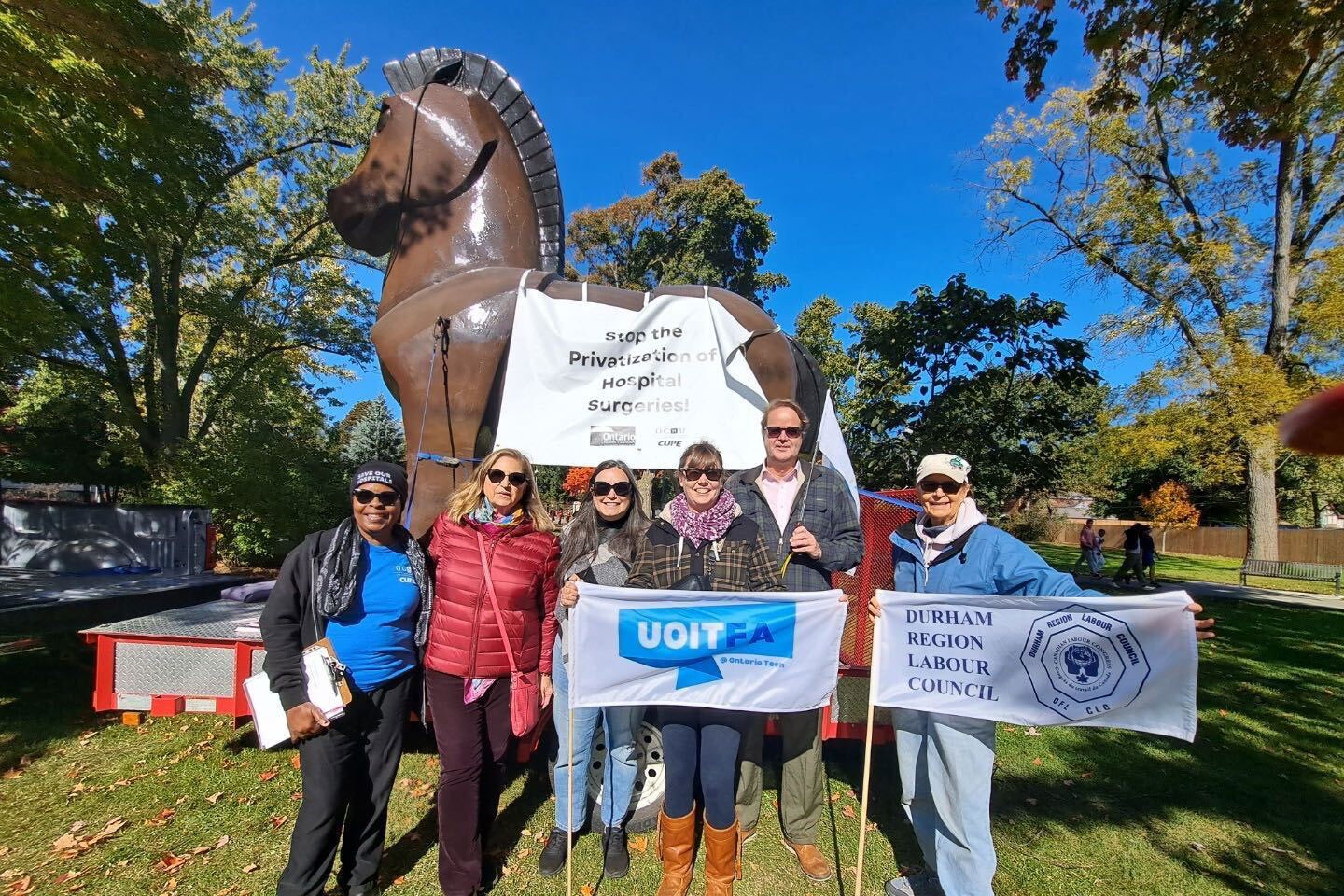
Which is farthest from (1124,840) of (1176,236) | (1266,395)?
(1176,236)

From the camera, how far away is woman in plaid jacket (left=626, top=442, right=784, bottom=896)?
108 inches

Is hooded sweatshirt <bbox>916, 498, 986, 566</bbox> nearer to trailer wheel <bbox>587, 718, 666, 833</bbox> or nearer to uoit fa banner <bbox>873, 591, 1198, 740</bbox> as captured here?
uoit fa banner <bbox>873, 591, 1198, 740</bbox>

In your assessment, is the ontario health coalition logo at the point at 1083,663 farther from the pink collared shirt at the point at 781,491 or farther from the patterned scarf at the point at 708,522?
the patterned scarf at the point at 708,522

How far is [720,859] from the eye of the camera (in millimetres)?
2752

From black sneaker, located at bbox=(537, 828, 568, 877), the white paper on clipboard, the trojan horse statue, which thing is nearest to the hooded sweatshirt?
the trojan horse statue

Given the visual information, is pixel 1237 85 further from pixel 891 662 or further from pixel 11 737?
pixel 11 737

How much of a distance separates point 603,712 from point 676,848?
0.69 m

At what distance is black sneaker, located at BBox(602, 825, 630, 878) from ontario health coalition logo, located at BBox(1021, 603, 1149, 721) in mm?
2149

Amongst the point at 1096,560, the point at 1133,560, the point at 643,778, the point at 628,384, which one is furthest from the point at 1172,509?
the point at 643,778

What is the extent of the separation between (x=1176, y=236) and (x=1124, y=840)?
17.3 m

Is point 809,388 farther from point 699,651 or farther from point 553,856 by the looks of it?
point 553,856

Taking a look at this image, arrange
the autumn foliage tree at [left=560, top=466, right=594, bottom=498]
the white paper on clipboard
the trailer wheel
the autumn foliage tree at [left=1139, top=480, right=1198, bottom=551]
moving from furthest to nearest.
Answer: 1. the autumn foliage tree at [left=1139, top=480, right=1198, bottom=551]
2. the autumn foliage tree at [left=560, top=466, right=594, bottom=498]
3. the trailer wheel
4. the white paper on clipboard

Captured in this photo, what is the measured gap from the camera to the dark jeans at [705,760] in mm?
2709

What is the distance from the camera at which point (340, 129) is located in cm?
1598
